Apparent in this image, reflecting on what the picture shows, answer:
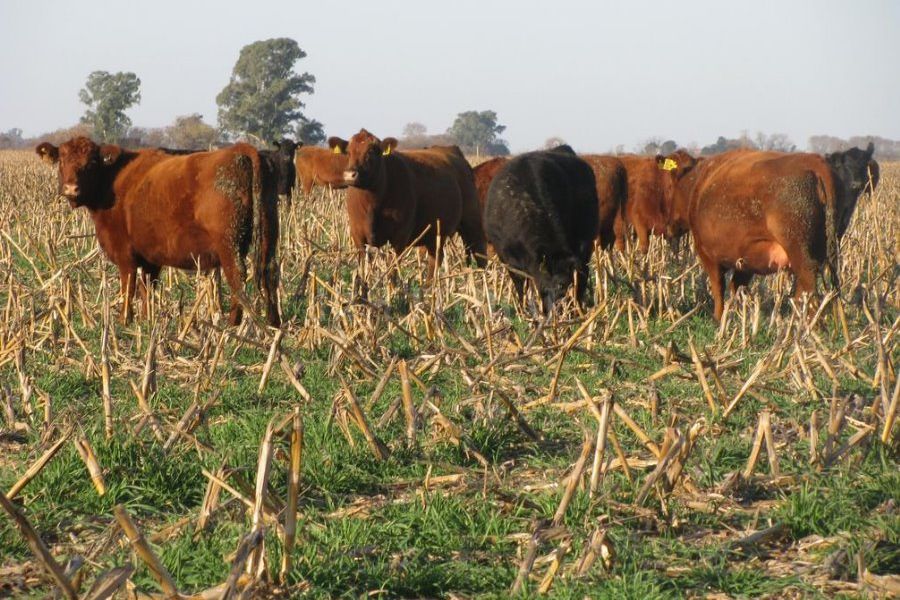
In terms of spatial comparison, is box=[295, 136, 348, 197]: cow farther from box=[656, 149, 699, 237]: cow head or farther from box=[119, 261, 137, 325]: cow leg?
box=[119, 261, 137, 325]: cow leg

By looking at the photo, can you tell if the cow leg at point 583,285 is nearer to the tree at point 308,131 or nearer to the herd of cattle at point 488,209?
the herd of cattle at point 488,209

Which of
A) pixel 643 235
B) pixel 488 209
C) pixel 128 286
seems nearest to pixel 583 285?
pixel 488 209

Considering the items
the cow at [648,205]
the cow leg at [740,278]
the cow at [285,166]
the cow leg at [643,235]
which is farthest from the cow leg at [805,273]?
the cow at [285,166]

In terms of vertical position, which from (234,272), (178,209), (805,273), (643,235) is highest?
(178,209)

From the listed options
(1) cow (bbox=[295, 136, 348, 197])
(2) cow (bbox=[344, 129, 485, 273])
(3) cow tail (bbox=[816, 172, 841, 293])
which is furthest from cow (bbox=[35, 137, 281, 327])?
(1) cow (bbox=[295, 136, 348, 197])

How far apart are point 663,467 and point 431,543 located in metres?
0.86

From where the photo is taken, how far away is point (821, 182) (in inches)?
357

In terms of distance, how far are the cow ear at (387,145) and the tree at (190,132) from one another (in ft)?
178

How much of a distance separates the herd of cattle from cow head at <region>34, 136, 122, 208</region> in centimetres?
1

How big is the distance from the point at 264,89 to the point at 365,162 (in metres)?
63.9

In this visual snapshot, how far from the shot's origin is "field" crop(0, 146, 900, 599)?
3.55 metres

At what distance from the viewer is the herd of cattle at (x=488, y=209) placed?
8914mm

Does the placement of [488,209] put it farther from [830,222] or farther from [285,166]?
[285,166]

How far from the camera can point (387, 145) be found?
1266 cm
